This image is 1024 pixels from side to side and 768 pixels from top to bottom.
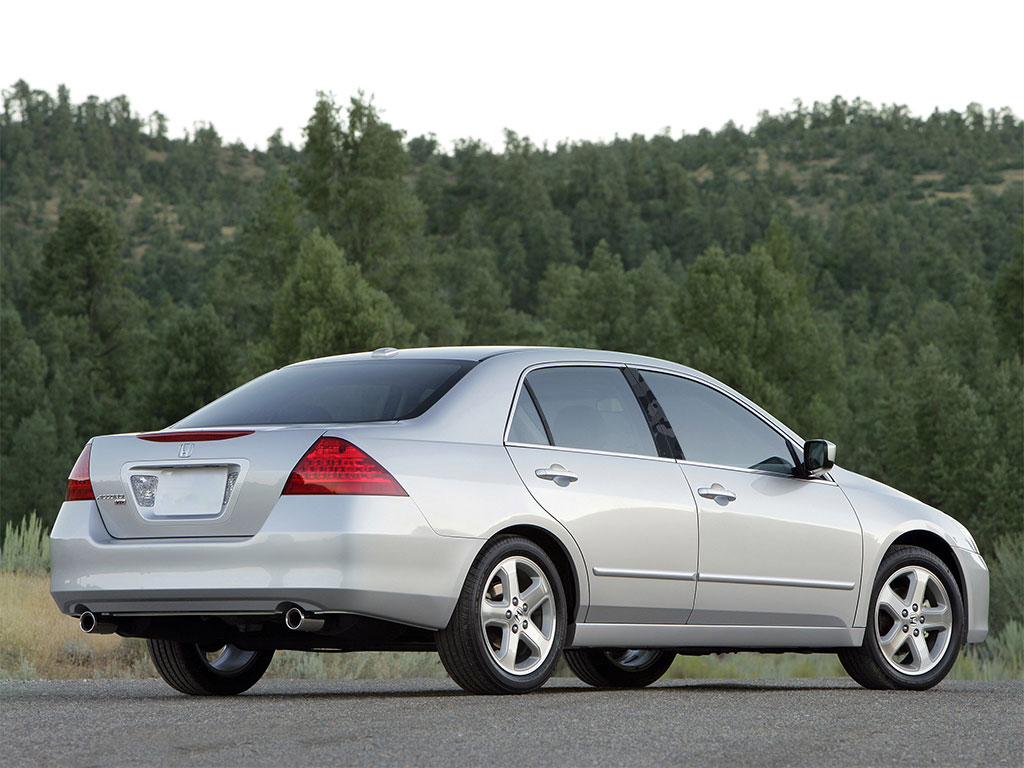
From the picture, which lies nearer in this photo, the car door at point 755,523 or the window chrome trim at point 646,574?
the window chrome trim at point 646,574

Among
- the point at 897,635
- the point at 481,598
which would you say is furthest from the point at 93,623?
the point at 897,635

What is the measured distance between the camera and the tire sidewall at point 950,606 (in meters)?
8.23

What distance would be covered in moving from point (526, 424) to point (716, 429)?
1.33 m

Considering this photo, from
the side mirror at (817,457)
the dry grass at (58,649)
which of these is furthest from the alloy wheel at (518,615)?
the dry grass at (58,649)

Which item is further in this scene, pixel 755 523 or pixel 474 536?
pixel 755 523

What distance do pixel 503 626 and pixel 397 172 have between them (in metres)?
53.9

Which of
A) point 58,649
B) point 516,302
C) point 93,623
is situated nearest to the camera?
point 93,623

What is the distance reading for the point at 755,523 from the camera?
25.4 ft

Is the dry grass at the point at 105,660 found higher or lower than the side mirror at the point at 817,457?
lower

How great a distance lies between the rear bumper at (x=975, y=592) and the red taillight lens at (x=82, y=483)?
4.62 meters

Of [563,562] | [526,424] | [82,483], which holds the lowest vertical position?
[563,562]

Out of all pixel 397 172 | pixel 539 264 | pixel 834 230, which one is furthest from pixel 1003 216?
pixel 397 172

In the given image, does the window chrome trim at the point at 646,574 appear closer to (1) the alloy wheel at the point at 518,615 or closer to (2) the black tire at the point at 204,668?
A: (1) the alloy wheel at the point at 518,615

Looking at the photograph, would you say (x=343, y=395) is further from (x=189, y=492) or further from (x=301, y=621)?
(x=301, y=621)
